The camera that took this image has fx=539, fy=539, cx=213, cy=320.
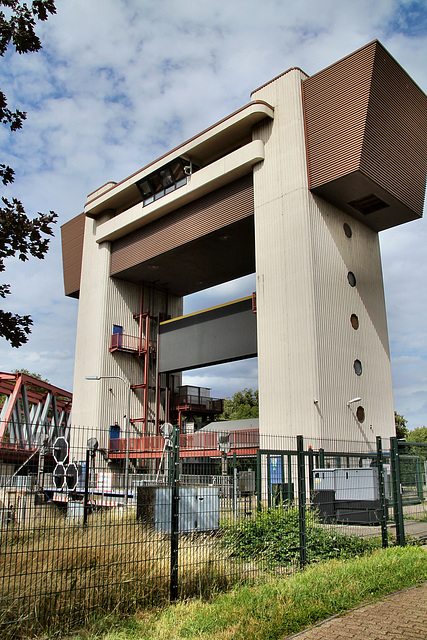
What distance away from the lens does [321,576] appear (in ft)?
26.3

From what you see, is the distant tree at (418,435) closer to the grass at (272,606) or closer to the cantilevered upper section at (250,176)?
the cantilevered upper section at (250,176)

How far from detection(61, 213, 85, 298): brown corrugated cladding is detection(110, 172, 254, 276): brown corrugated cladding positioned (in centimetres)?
516

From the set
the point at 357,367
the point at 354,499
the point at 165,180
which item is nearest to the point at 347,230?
the point at 357,367

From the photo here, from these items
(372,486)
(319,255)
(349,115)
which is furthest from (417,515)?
(349,115)

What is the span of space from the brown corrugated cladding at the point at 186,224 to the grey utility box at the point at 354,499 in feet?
58.0

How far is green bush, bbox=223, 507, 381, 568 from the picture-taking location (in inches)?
379

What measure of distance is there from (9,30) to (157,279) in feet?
99.4

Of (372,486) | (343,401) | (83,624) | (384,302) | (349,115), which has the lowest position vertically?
(83,624)

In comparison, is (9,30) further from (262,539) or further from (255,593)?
(262,539)

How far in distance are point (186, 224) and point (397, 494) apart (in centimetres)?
2180

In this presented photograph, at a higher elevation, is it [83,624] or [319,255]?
[319,255]

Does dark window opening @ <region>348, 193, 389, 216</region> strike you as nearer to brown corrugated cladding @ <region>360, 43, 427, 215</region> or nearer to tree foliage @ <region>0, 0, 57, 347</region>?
brown corrugated cladding @ <region>360, 43, 427, 215</region>

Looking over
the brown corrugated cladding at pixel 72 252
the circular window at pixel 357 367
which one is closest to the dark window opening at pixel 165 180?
the brown corrugated cladding at pixel 72 252

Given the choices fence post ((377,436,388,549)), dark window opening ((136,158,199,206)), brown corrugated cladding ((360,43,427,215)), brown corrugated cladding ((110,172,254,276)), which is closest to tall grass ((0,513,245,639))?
fence post ((377,436,388,549))
